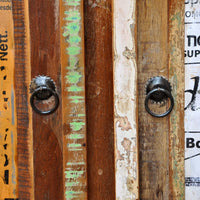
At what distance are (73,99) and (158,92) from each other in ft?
0.94

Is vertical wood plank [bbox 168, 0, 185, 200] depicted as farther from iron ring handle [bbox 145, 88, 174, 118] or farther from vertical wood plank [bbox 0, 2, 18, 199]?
vertical wood plank [bbox 0, 2, 18, 199]

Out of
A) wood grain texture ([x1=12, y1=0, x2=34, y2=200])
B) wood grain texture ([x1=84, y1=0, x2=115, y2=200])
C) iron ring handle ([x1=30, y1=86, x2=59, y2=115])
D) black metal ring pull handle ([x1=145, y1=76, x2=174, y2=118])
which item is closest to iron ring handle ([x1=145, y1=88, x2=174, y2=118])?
black metal ring pull handle ([x1=145, y1=76, x2=174, y2=118])

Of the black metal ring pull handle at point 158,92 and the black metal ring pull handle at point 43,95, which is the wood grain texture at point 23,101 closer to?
the black metal ring pull handle at point 43,95

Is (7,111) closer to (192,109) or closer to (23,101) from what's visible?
(23,101)

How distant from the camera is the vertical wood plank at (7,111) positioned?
93cm

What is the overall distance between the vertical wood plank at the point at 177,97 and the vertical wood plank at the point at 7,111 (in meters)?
0.56

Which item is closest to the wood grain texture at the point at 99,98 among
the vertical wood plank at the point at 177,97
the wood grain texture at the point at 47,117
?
the wood grain texture at the point at 47,117

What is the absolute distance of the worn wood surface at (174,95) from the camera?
89cm

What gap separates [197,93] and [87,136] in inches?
16.3

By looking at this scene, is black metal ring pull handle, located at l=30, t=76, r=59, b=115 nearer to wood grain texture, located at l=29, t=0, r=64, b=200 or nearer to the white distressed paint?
wood grain texture, located at l=29, t=0, r=64, b=200

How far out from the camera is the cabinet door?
87 cm

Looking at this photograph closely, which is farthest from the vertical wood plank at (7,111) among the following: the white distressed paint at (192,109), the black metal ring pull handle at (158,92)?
the white distressed paint at (192,109)

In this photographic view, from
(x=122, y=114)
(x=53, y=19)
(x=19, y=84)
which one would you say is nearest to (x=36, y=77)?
(x=19, y=84)

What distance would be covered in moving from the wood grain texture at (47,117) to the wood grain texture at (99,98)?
10 cm
